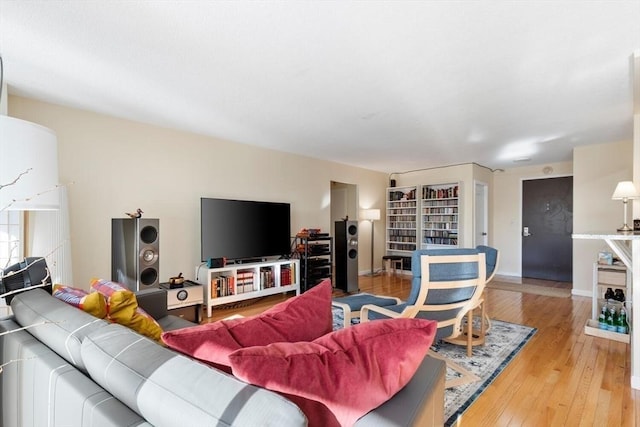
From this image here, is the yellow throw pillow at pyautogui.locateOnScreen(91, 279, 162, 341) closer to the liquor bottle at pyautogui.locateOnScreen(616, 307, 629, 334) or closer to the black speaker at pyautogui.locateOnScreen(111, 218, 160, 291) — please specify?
the black speaker at pyautogui.locateOnScreen(111, 218, 160, 291)

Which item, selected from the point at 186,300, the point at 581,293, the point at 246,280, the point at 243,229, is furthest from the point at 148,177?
the point at 581,293

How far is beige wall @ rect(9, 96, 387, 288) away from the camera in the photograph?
313 cm

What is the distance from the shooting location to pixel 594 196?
15.3 ft

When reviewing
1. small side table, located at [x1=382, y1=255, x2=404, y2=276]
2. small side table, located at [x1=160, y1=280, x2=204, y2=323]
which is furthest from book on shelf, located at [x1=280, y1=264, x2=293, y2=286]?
small side table, located at [x1=382, y1=255, x2=404, y2=276]

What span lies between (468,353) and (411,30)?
2.51 meters

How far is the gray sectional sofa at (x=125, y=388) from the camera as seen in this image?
60 cm

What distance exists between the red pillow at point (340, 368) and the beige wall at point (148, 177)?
337cm

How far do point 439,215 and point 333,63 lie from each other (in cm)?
491

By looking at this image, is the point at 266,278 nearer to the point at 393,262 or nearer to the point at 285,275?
the point at 285,275

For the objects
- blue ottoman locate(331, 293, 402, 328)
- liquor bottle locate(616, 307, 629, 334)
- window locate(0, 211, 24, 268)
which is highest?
window locate(0, 211, 24, 268)

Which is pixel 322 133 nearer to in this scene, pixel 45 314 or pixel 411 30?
pixel 411 30

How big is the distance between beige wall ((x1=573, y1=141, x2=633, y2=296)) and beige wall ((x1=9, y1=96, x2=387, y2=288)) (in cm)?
439

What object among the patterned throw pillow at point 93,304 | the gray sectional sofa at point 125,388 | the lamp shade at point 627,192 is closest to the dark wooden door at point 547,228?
the lamp shade at point 627,192

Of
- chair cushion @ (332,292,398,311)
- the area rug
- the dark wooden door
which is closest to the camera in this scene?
chair cushion @ (332,292,398,311)
